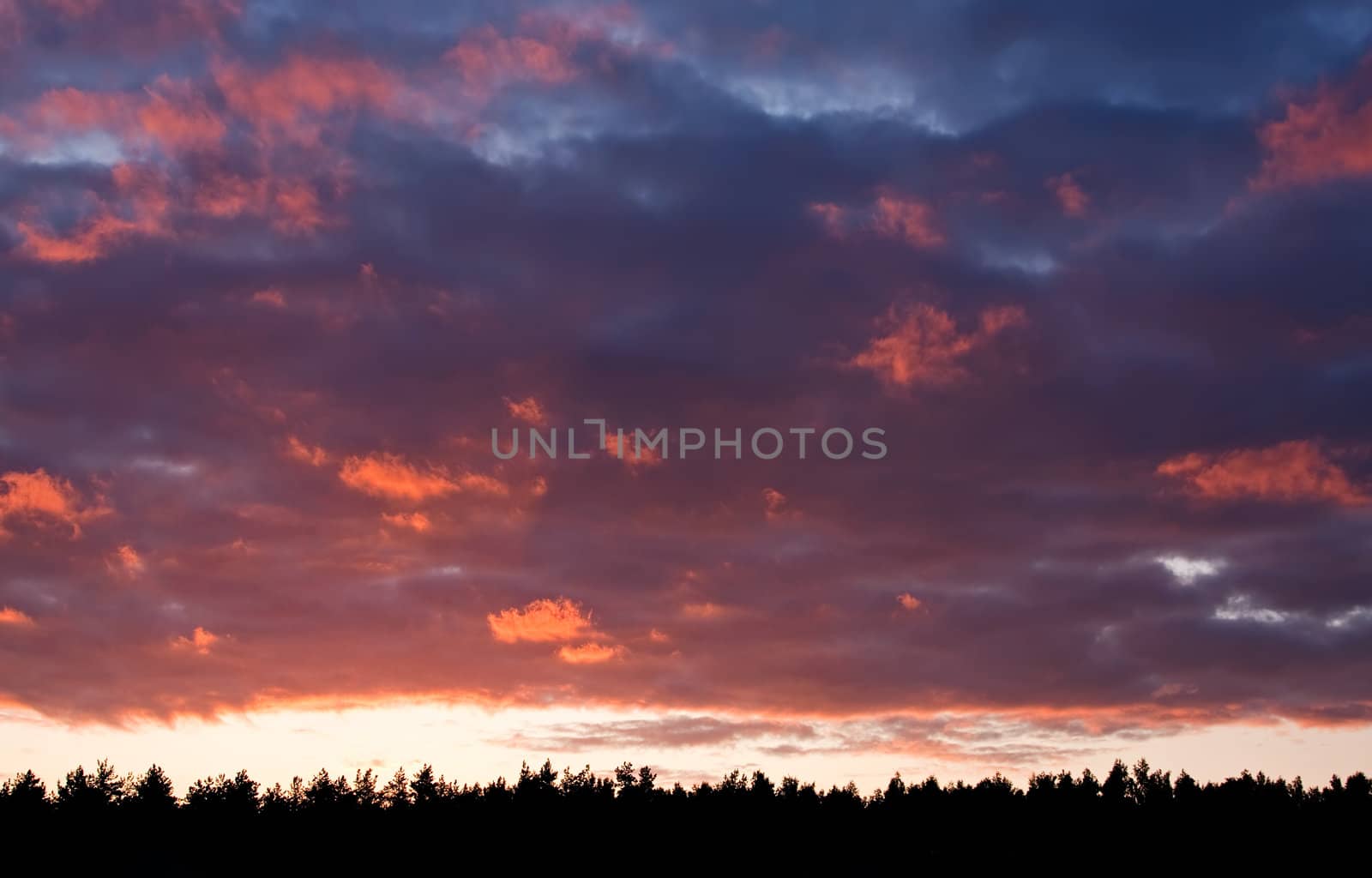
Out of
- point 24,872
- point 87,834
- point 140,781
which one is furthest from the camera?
point 140,781

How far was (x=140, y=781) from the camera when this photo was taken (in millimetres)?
174250

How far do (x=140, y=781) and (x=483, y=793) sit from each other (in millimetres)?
45689

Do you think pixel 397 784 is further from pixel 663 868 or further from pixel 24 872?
pixel 24 872

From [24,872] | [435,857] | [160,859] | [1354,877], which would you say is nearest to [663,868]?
[435,857]

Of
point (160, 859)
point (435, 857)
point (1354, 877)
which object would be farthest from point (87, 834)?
point (1354, 877)

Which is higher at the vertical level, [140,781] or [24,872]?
[140,781]

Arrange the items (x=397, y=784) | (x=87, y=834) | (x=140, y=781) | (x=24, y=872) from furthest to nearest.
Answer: (x=397, y=784)
(x=140, y=781)
(x=87, y=834)
(x=24, y=872)

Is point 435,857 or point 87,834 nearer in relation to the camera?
point 87,834

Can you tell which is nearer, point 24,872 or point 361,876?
point 24,872

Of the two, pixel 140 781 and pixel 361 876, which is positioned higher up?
pixel 140 781

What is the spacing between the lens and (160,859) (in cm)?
16488

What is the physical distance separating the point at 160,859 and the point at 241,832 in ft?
32.7

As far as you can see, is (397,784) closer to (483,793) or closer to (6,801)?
(483,793)

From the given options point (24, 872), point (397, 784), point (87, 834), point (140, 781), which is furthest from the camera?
point (397, 784)
